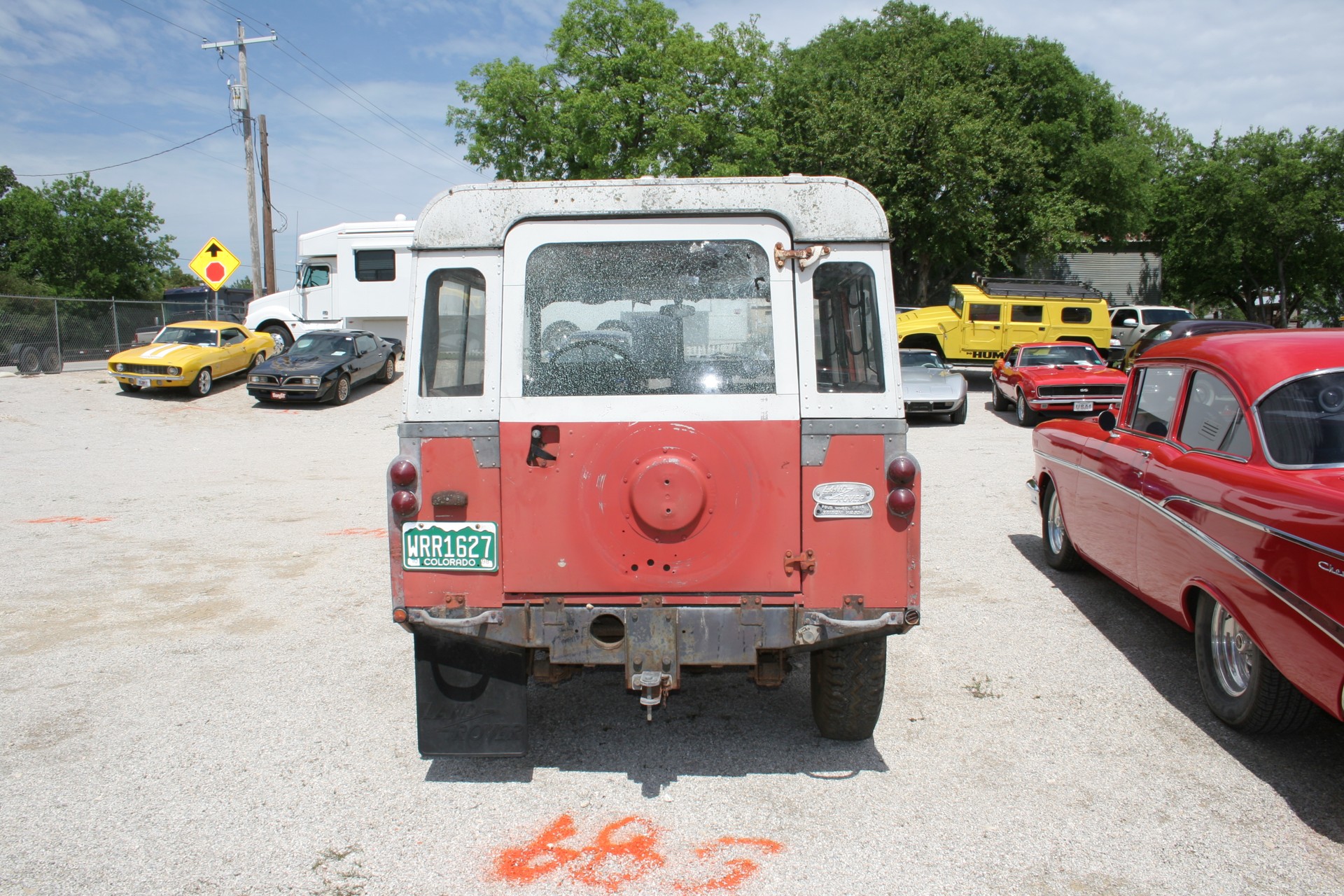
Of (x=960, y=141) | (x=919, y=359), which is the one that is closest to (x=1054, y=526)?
(x=919, y=359)

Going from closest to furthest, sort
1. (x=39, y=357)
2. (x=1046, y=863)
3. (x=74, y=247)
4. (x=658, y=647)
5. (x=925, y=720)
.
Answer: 1. (x=1046, y=863)
2. (x=658, y=647)
3. (x=925, y=720)
4. (x=39, y=357)
5. (x=74, y=247)

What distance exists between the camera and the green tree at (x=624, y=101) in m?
29.2

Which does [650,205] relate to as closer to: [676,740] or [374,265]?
[676,740]

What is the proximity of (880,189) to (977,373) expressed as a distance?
5823 millimetres

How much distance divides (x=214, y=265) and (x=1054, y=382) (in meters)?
15.7

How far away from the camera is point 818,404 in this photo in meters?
3.67

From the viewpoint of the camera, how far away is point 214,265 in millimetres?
17984

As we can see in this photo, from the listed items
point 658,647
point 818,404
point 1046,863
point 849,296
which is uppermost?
point 849,296

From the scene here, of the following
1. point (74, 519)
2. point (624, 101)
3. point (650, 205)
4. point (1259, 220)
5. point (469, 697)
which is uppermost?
point (624, 101)

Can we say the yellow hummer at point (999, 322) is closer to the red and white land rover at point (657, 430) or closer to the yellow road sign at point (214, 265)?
the yellow road sign at point (214, 265)

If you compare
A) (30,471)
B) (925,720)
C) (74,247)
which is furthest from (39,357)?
(74,247)

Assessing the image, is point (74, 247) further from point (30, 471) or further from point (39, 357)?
point (30, 471)

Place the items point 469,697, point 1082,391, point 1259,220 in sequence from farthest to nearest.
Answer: point 1259,220 → point 1082,391 → point 469,697

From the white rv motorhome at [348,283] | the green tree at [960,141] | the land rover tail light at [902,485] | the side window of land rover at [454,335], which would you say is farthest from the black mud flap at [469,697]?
the green tree at [960,141]
